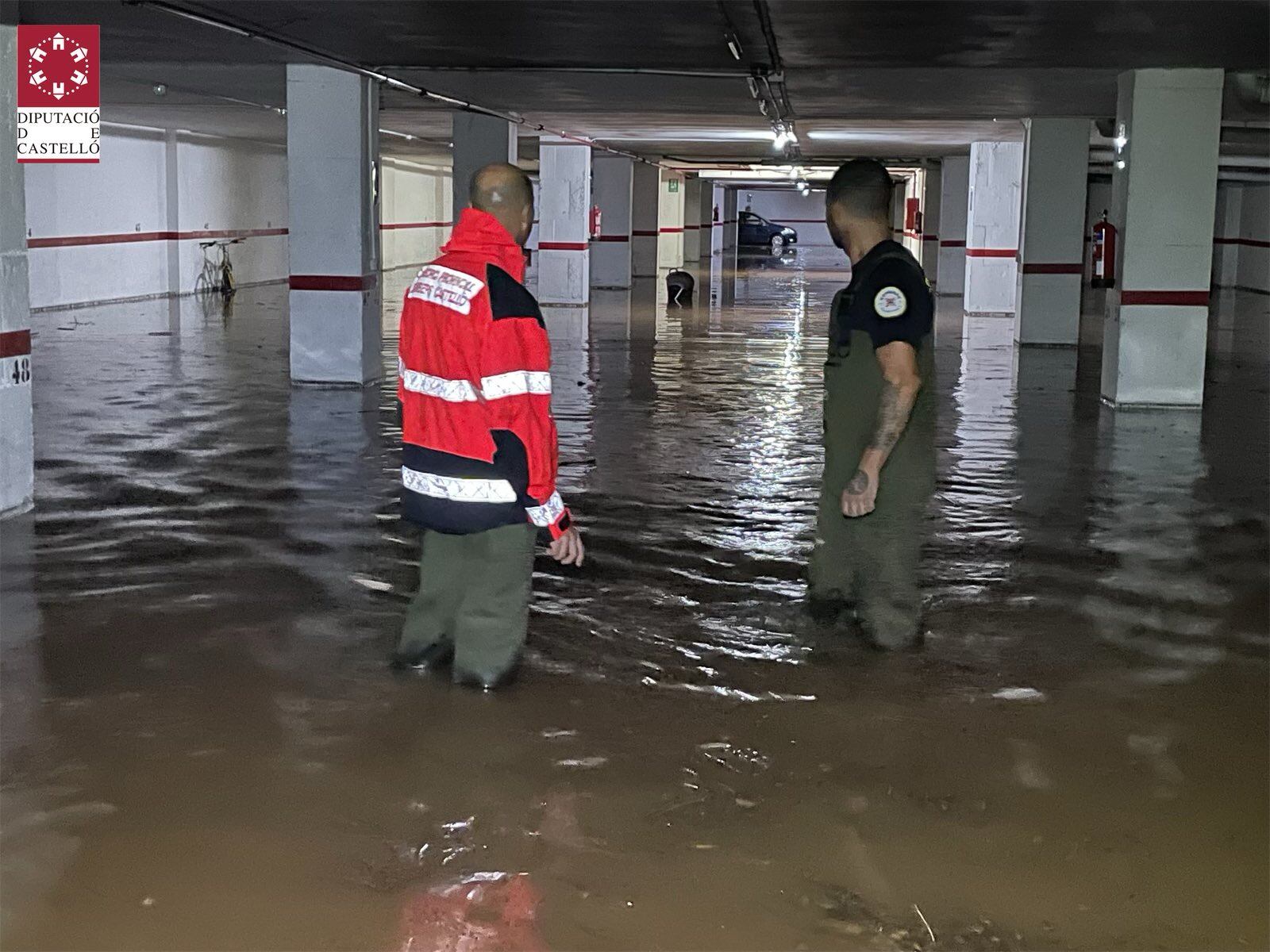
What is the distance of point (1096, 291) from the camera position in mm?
29641

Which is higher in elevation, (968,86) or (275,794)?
(968,86)

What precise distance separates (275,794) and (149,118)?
18739 mm

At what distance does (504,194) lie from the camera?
443cm

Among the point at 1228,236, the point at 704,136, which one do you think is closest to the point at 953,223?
the point at 1228,236

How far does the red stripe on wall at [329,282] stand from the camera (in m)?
12.5

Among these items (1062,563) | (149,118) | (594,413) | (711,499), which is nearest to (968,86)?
A: (594,413)

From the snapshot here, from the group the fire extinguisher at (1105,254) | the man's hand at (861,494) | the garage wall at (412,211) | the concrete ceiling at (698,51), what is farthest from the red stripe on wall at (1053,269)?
the garage wall at (412,211)

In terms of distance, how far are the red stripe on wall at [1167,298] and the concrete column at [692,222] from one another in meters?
30.2

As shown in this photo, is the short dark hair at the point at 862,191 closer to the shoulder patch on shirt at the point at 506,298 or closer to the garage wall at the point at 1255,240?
the shoulder patch on shirt at the point at 506,298

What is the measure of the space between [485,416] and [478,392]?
0.24 feet

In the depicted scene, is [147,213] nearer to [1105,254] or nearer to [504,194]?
[1105,254]

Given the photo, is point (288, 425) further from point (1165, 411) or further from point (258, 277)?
point (258, 277)

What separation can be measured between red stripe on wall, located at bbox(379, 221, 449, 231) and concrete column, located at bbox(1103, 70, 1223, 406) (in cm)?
2220

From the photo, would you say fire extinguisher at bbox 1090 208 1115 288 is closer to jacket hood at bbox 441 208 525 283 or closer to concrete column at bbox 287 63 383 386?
concrete column at bbox 287 63 383 386
